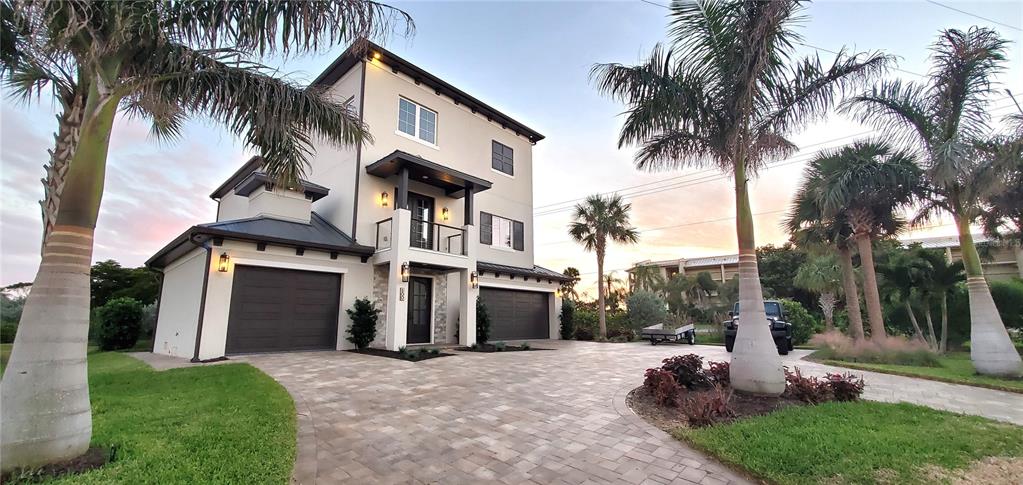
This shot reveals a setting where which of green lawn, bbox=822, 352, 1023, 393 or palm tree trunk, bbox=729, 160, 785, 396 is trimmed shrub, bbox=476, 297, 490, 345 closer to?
palm tree trunk, bbox=729, 160, 785, 396

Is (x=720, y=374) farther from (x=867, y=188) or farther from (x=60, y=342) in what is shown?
(x=867, y=188)

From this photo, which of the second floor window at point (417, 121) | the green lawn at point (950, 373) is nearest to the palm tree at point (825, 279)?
the green lawn at point (950, 373)

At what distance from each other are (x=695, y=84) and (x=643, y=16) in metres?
2.12

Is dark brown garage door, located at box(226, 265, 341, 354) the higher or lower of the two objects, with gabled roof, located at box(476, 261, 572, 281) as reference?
lower

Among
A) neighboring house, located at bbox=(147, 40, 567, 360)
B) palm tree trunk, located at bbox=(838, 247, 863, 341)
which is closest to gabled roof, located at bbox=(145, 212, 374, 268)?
neighboring house, located at bbox=(147, 40, 567, 360)

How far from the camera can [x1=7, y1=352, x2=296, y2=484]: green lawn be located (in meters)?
3.06

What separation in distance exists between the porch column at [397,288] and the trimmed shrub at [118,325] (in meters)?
9.28

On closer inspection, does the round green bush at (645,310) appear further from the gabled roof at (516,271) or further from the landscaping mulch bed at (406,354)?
the landscaping mulch bed at (406,354)

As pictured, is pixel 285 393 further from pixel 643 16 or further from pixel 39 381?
pixel 643 16

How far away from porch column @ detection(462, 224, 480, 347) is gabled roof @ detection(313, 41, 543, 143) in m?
5.54

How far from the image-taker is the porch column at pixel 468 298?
13.3 m

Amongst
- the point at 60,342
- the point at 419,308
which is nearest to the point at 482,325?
the point at 419,308

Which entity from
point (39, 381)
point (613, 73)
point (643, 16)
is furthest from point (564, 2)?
point (39, 381)

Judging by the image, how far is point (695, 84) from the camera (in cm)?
694
